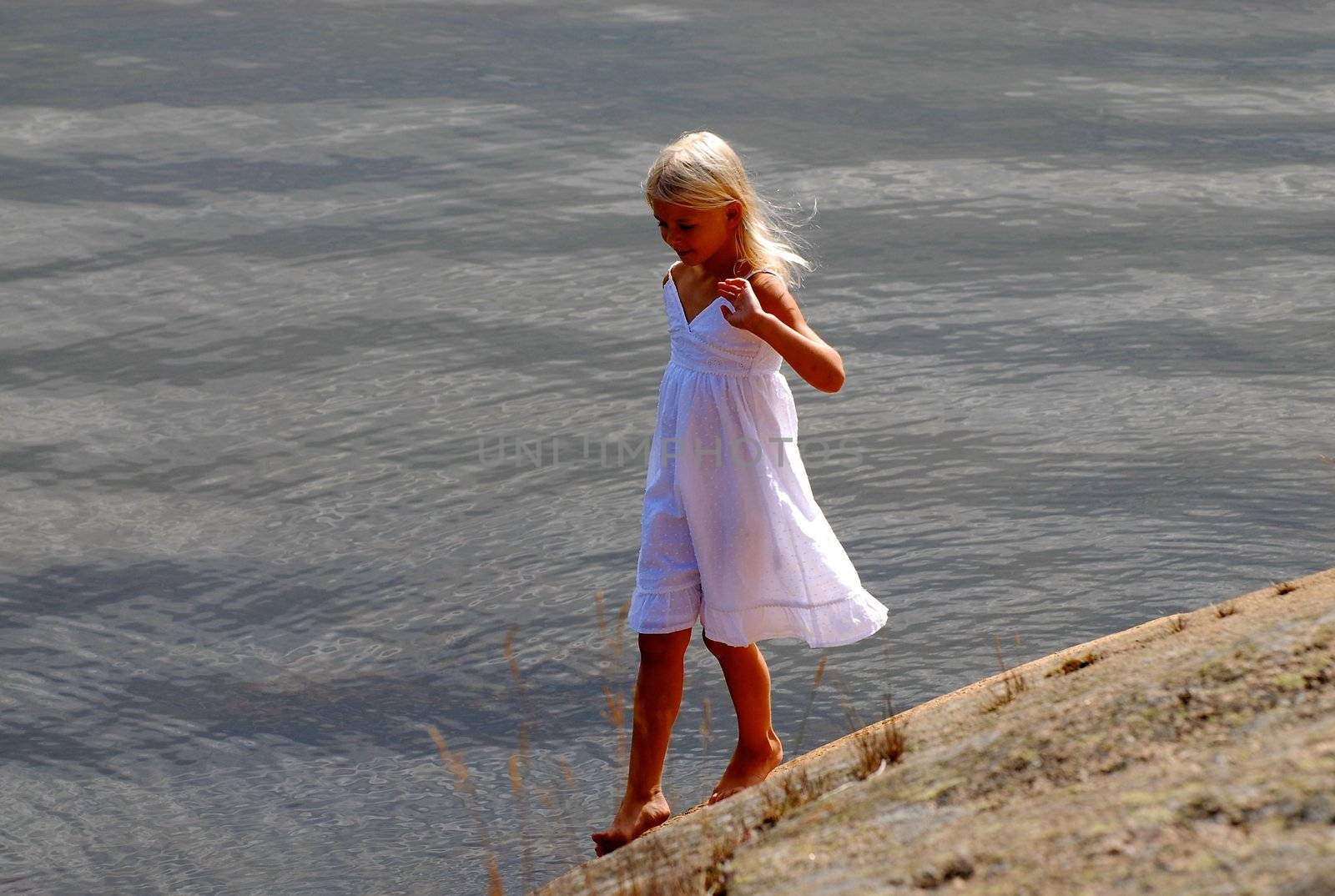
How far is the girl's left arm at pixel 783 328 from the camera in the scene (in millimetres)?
3436

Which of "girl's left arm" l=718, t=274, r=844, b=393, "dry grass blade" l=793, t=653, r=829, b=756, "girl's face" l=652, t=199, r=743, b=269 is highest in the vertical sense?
"girl's face" l=652, t=199, r=743, b=269

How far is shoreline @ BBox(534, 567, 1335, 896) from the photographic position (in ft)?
6.75

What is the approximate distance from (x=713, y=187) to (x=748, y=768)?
138 cm

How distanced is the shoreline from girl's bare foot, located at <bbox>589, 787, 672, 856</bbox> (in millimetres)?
187

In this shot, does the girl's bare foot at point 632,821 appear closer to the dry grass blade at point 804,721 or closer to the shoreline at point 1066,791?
the shoreline at point 1066,791

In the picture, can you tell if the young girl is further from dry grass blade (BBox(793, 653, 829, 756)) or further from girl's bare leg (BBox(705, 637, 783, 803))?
dry grass blade (BBox(793, 653, 829, 756))

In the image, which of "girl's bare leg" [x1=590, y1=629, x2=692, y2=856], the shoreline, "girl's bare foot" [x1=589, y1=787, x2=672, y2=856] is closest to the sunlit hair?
"girl's bare leg" [x1=590, y1=629, x2=692, y2=856]

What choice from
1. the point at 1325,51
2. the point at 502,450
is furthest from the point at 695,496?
the point at 1325,51

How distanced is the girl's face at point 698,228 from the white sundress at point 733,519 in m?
0.13

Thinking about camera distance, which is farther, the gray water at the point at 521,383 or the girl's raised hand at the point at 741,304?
the gray water at the point at 521,383

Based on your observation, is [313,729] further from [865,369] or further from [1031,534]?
[865,369]

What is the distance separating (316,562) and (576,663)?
1.31m

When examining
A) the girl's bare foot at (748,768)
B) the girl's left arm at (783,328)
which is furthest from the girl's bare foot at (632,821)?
the girl's left arm at (783,328)

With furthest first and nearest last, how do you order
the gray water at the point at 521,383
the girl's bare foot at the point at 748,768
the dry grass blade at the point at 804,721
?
1. the gray water at the point at 521,383
2. the dry grass blade at the point at 804,721
3. the girl's bare foot at the point at 748,768
